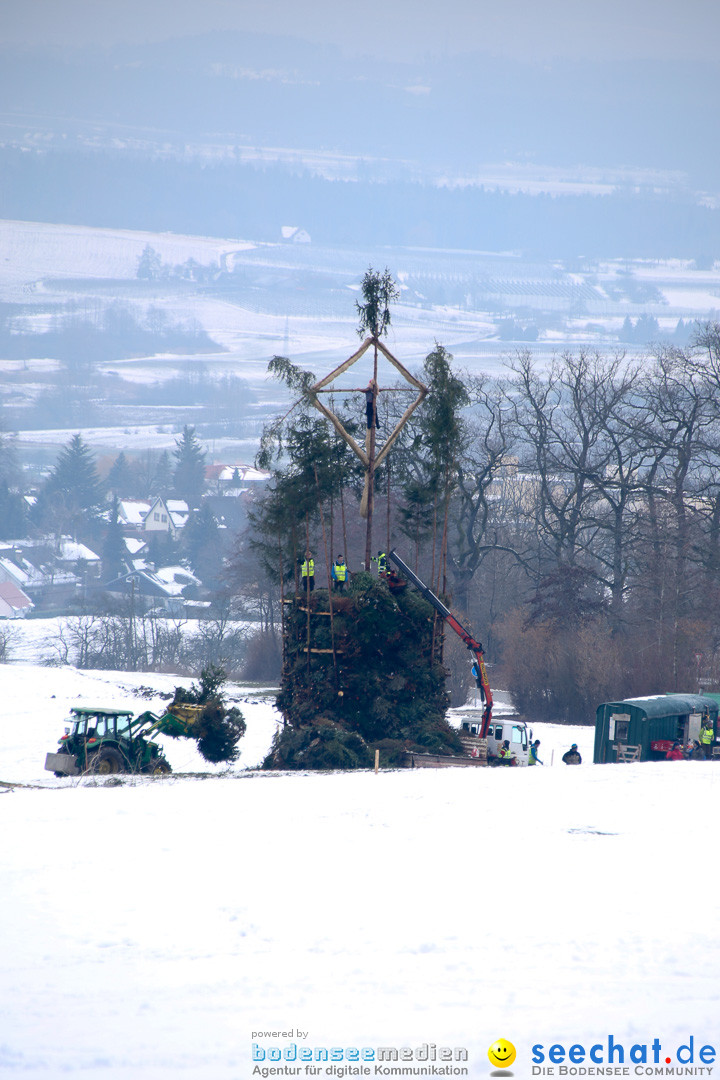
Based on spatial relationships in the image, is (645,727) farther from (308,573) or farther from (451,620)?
(308,573)

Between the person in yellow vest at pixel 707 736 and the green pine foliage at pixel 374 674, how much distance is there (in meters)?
6.37

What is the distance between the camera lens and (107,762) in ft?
92.7

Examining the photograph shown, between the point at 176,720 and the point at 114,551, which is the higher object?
the point at 114,551

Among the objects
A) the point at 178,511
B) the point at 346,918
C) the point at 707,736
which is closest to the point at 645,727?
the point at 707,736

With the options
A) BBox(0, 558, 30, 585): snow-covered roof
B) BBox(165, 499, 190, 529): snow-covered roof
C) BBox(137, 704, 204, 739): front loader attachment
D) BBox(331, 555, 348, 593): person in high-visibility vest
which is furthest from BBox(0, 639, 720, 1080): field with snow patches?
BBox(165, 499, 190, 529): snow-covered roof

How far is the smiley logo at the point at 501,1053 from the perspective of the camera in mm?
12445

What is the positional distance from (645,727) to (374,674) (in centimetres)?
698

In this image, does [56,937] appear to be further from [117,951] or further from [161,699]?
[161,699]

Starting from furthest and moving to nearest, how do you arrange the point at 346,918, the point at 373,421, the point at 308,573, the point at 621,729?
the point at 373,421
the point at 308,573
the point at 621,729
the point at 346,918

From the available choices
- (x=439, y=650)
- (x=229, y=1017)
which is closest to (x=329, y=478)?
(x=439, y=650)

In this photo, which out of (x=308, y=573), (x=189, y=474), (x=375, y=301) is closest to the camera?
(x=308, y=573)

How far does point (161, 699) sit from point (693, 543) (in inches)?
1119

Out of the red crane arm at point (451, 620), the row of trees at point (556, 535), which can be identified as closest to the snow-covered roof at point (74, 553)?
the row of trees at point (556, 535)

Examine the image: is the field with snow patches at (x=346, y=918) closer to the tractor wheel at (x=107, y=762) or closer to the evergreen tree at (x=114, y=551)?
the tractor wheel at (x=107, y=762)
